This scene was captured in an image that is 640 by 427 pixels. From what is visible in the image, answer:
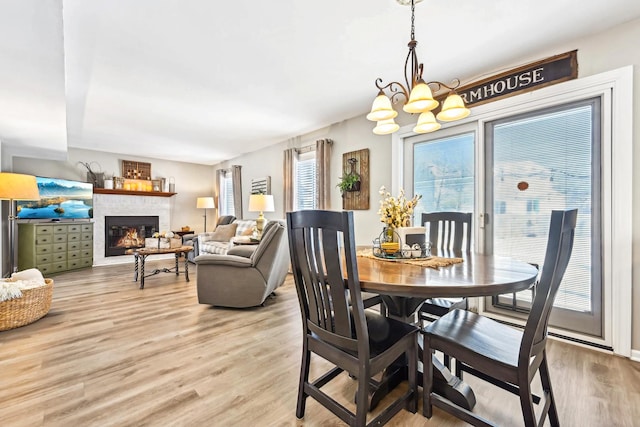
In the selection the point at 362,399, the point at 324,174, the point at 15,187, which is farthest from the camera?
Result: the point at 324,174

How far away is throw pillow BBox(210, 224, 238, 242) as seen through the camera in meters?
5.79

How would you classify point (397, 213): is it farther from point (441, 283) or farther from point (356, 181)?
point (356, 181)

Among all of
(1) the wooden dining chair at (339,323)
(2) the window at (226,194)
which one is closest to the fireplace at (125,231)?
(2) the window at (226,194)

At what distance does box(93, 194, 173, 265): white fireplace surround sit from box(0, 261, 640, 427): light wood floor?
3.50 metres

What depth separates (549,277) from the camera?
1.06 meters

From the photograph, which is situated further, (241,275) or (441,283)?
(241,275)

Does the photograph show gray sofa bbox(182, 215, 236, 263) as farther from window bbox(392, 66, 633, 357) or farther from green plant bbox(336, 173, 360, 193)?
window bbox(392, 66, 633, 357)

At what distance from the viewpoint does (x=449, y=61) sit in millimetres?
2621

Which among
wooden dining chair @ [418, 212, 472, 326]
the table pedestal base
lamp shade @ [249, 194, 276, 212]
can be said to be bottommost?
the table pedestal base

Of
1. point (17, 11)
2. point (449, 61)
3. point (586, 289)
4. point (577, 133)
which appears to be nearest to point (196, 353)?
point (17, 11)

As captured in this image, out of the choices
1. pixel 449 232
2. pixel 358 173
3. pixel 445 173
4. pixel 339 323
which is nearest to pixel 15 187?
pixel 339 323

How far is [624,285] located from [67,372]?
3.94 metres

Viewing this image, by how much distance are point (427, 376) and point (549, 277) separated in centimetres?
75

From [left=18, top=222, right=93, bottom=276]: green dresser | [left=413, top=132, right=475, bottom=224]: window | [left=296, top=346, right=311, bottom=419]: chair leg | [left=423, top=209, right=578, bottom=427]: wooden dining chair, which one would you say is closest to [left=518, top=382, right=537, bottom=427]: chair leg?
[left=423, top=209, right=578, bottom=427]: wooden dining chair
